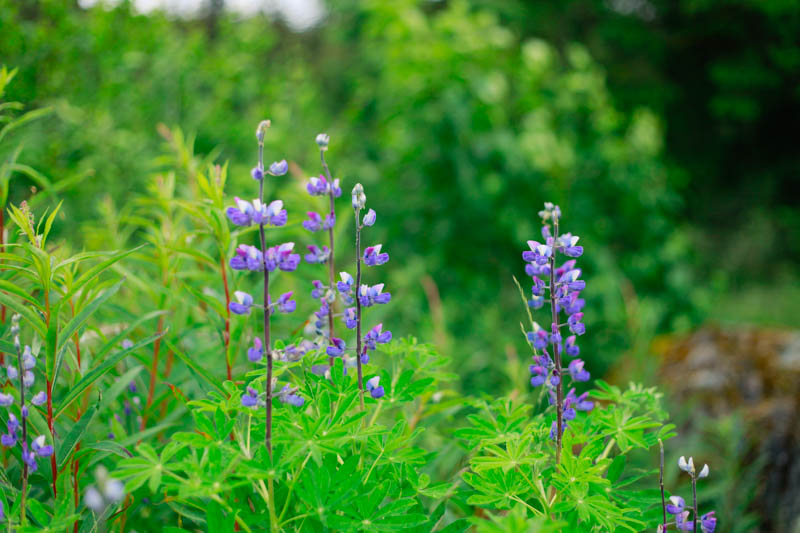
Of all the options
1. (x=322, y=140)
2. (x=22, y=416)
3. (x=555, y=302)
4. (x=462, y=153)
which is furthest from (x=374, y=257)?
(x=462, y=153)

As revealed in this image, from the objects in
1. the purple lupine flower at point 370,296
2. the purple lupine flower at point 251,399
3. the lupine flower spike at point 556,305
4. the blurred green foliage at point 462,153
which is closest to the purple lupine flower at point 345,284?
the purple lupine flower at point 370,296

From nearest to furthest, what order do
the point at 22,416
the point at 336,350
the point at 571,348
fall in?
1. the point at 22,416
2. the point at 336,350
3. the point at 571,348

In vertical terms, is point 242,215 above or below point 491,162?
above

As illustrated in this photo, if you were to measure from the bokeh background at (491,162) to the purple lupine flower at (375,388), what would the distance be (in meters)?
0.72

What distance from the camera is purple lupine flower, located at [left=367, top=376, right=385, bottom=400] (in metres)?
1.23

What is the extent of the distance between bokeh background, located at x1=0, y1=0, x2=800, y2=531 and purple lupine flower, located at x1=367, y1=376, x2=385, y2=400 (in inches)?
28.4

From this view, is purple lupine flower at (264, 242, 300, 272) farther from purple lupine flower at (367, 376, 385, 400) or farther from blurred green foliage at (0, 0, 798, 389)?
blurred green foliage at (0, 0, 798, 389)

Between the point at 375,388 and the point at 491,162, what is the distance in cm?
443

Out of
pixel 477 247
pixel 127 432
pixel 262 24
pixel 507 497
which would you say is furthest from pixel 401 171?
pixel 507 497

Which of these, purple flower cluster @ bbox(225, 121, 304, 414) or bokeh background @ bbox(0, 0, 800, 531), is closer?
purple flower cluster @ bbox(225, 121, 304, 414)

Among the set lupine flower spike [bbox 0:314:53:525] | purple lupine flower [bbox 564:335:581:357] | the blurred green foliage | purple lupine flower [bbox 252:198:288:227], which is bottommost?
the blurred green foliage

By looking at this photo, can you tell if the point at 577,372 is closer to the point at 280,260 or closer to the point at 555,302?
the point at 555,302

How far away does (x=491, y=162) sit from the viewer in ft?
17.7

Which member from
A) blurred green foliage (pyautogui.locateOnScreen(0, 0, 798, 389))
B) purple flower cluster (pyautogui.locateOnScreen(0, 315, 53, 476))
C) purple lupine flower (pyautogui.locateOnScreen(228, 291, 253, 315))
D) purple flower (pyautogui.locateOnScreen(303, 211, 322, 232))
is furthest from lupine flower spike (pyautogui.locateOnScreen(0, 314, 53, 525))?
blurred green foliage (pyautogui.locateOnScreen(0, 0, 798, 389))
